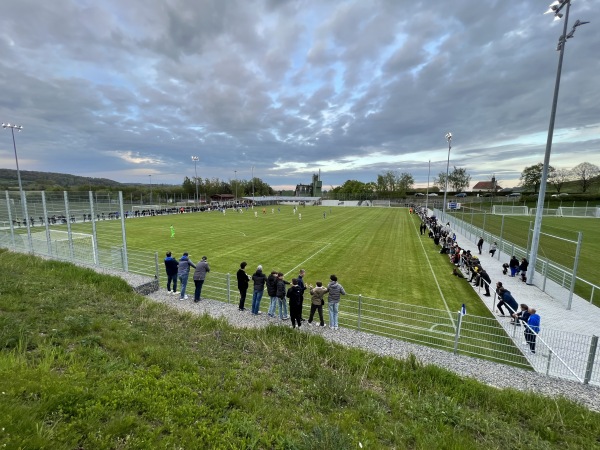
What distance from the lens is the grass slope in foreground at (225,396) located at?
12.0 feet

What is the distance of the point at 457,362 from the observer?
731 cm

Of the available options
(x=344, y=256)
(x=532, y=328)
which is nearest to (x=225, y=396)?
(x=532, y=328)

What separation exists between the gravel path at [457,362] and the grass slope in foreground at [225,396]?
0.87 metres

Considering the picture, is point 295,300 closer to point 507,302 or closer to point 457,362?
point 457,362

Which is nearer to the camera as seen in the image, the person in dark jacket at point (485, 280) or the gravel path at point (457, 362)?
the gravel path at point (457, 362)

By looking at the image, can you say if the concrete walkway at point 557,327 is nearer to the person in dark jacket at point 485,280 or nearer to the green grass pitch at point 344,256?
the person in dark jacket at point 485,280

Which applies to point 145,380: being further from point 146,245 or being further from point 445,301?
point 146,245

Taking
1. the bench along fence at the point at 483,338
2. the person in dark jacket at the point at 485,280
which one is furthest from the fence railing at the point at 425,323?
the person in dark jacket at the point at 485,280

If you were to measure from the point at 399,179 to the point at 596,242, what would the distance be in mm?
112169

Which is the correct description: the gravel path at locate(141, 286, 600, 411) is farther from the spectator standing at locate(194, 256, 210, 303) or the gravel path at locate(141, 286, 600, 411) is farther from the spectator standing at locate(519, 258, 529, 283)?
the spectator standing at locate(519, 258, 529, 283)

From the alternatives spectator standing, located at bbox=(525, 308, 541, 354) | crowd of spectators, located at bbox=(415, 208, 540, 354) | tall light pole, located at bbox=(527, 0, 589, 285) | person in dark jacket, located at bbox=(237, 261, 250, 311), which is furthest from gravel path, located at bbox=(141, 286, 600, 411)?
tall light pole, located at bbox=(527, 0, 589, 285)

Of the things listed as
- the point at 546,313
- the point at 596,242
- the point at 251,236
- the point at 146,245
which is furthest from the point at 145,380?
the point at 596,242

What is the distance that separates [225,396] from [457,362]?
5.88 m

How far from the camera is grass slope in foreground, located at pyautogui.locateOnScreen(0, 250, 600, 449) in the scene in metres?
3.64
